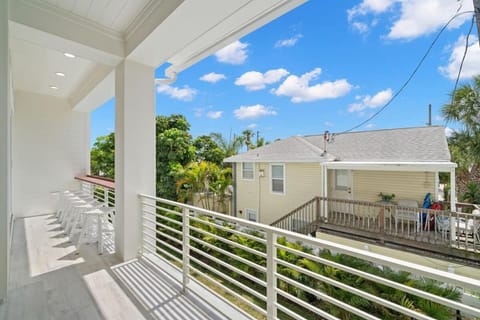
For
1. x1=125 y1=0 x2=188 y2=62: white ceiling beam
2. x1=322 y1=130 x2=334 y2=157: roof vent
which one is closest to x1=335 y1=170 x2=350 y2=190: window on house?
x1=322 y1=130 x2=334 y2=157: roof vent

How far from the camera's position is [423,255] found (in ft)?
17.8

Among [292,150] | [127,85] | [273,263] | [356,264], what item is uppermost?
[127,85]

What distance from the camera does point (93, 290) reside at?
7.22 feet

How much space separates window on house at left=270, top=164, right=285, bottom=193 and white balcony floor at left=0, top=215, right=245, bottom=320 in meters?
6.66

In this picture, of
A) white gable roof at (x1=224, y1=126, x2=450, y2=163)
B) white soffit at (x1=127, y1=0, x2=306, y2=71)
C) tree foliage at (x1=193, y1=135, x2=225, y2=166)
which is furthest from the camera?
tree foliage at (x1=193, y1=135, x2=225, y2=166)

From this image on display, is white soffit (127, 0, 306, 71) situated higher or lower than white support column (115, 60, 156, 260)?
higher

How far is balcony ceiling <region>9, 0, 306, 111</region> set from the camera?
2119 mm

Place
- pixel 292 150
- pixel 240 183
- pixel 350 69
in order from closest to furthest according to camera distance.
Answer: pixel 292 150 < pixel 240 183 < pixel 350 69

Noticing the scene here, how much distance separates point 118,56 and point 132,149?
3.65 ft

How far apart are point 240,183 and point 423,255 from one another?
6.32 meters

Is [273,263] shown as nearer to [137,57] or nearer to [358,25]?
[137,57]

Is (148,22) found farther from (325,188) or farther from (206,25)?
(325,188)

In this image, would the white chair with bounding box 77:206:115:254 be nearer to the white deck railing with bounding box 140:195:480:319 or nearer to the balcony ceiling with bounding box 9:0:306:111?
the white deck railing with bounding box 140:195:480:319

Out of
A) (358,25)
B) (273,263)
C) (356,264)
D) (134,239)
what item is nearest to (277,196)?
(356,264)
